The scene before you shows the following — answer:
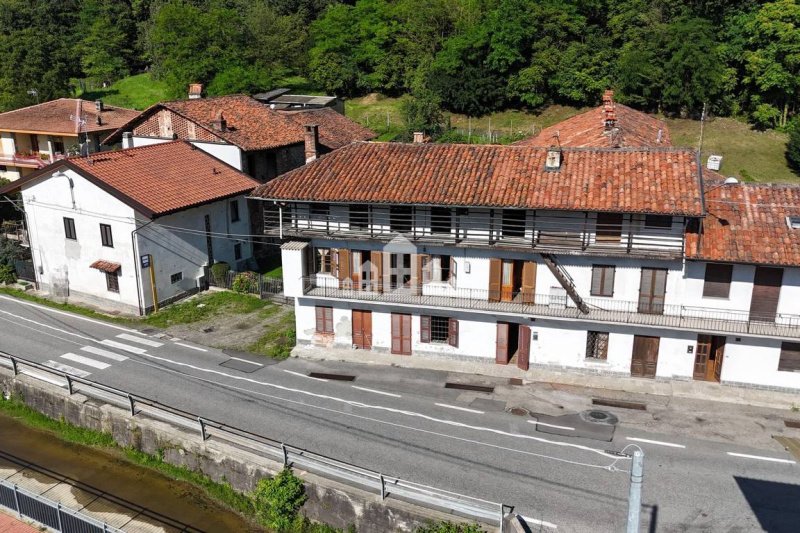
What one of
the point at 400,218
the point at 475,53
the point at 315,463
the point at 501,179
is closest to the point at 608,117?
the point at 501,179

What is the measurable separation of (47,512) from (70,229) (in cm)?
2016

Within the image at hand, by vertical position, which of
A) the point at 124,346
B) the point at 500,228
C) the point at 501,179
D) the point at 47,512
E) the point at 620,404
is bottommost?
the point at 47,512

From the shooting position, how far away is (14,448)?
25984 millimetres

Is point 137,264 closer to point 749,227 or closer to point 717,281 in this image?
point 717,281

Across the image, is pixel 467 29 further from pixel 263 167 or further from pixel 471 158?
pixel 471 158

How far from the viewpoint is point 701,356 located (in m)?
27.2

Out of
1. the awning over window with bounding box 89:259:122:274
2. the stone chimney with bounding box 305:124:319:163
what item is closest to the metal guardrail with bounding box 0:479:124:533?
the awning over window with bounding box 89:259:122:274

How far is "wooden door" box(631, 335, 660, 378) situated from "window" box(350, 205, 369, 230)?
39.9ft

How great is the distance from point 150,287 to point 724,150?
49.0 m

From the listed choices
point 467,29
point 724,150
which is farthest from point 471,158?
point 467,29

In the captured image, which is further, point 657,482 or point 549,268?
point 549,268

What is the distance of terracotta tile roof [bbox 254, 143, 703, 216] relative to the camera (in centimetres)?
2645

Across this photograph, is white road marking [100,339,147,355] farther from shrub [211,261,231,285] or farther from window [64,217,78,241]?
window [64,217,78,241]

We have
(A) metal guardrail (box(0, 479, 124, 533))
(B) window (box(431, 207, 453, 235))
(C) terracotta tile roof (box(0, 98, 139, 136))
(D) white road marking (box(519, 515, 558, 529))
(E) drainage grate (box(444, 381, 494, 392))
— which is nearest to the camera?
(D) white road marking (box(519, 515, 558, 529))
